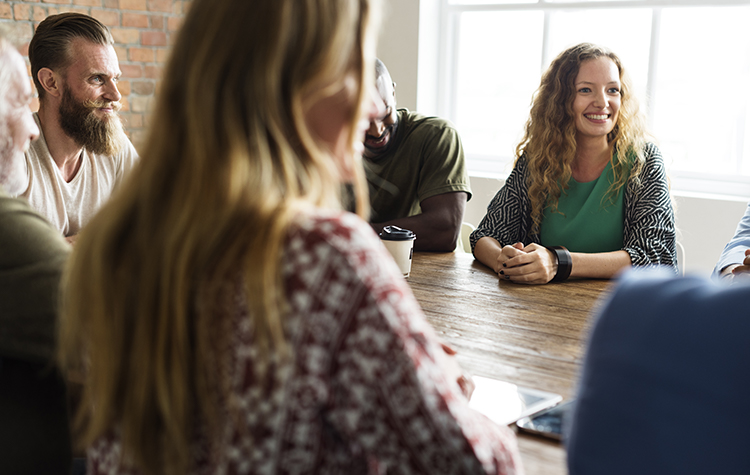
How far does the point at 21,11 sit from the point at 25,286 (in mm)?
2719

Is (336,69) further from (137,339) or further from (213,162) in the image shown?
(137,339)

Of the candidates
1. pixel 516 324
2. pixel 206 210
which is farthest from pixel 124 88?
pixel 206 210

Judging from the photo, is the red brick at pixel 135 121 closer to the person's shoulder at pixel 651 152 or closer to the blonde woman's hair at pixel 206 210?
the person's shoulder at pixel 651 152

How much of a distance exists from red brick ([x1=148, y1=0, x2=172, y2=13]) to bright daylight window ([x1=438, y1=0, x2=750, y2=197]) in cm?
183

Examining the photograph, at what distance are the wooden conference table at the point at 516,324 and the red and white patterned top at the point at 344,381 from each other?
0.92ft

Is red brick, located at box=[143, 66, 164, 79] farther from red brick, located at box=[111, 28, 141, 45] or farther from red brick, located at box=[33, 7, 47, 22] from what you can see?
red brick, located at box=[33, 7, 47, 22]

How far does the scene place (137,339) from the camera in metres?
0.61

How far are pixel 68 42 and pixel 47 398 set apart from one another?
1549 mm

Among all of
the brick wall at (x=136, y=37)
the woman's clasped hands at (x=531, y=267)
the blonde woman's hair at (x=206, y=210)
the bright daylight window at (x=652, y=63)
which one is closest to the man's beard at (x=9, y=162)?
the blonde woman's hair at (x=206, y=210)

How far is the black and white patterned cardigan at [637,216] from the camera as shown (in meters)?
1.82

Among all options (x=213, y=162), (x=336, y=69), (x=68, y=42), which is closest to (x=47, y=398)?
(x=213, y=162)

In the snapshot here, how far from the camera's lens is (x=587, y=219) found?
203 cm

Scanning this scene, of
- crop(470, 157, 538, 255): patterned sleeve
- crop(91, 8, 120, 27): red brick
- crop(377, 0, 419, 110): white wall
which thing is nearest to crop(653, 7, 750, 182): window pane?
crop(377, 0, 419, 110): white wall

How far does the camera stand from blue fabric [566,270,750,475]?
1.59 ft
